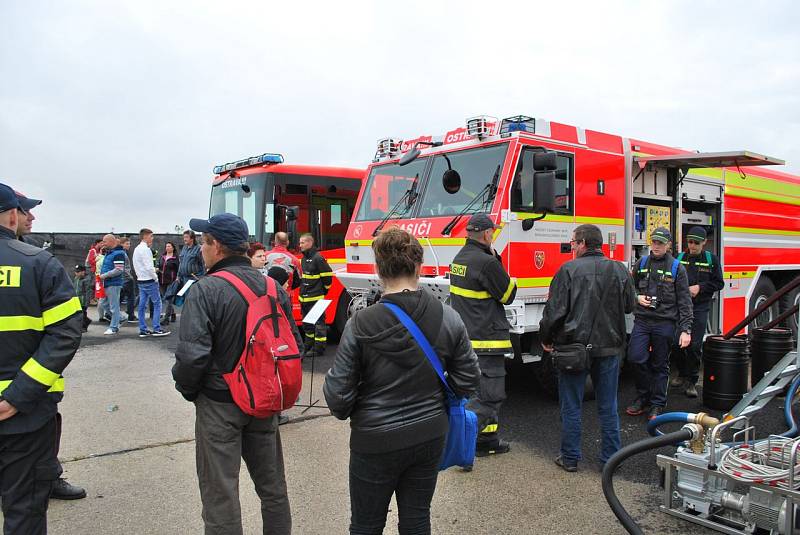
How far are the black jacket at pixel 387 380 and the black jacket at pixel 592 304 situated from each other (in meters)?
2.27

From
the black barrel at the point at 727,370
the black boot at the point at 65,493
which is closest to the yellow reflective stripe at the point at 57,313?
the black boot at the point at 65,493

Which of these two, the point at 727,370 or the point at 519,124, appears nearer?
the point at 727,370

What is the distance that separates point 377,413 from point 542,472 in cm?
259

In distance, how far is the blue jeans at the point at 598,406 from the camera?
14.5ft

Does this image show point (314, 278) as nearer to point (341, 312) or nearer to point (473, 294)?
point (341, 312)

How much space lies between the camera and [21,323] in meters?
2.70

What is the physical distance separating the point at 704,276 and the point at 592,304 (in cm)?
298

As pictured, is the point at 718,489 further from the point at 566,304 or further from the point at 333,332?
the point at 333,332

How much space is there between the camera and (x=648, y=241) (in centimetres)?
691

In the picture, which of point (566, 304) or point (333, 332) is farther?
point (333, 332)

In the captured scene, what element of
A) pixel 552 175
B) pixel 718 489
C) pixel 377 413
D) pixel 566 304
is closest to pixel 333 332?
pixel 552 175

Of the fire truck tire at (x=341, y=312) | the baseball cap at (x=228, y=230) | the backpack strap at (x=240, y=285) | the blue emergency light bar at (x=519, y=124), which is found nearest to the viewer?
the backpack strap at (x=240, y=285)

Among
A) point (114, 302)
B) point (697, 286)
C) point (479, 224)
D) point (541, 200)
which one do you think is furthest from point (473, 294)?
point (114, 302)

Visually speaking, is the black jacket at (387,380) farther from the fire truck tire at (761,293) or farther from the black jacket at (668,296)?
the fire truck tire at (761,293)
